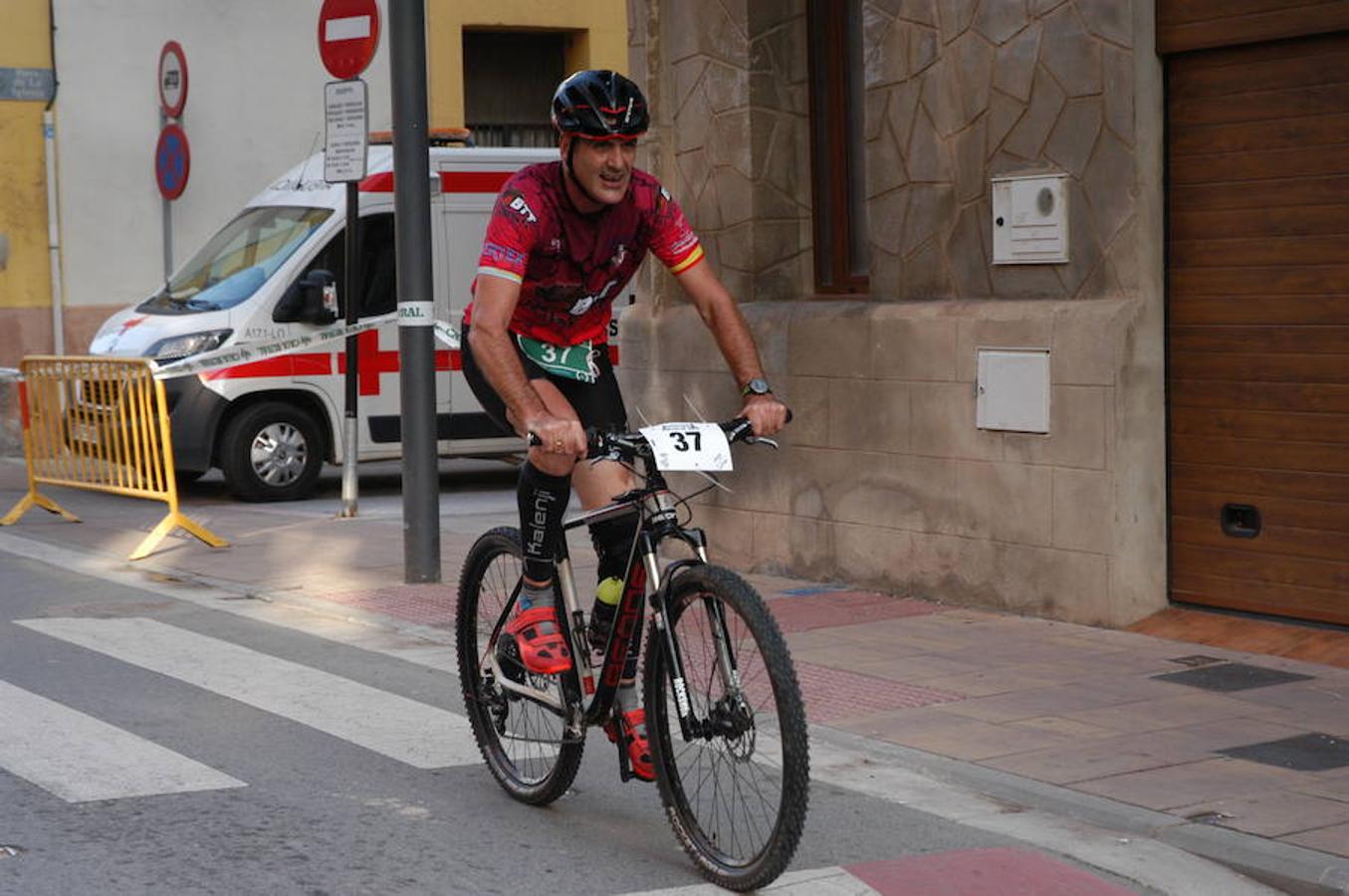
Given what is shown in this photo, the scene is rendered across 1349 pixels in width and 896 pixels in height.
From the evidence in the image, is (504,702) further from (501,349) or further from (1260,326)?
(1260,326)

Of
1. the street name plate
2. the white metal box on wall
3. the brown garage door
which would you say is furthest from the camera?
the street name plate

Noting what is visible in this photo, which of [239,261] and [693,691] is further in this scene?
[239,261]

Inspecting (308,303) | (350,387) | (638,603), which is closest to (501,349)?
(638,603)

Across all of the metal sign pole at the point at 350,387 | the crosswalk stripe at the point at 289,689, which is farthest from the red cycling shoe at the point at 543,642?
the metal sign pole at the point at 350,387

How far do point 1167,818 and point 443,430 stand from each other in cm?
1055

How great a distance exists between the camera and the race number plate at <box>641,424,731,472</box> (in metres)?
5.18

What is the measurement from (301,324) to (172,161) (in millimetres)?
4563

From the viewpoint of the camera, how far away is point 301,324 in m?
15.4

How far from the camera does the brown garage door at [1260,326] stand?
8.38m

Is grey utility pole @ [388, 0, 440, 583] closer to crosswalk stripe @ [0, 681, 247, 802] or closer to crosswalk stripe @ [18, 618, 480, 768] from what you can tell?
crosswalk stripe @ [18, 618, 480, 768]

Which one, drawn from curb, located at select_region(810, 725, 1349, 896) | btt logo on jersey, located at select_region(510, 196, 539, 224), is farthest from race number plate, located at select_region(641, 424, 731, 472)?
curb, located at select_region(810, 725, 1349, 896)

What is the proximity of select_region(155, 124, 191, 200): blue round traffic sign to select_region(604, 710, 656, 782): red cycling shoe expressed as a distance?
14.1 metres

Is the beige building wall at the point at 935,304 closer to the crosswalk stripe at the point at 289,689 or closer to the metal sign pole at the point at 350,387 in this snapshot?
the metal sign pole at the point at 350,387

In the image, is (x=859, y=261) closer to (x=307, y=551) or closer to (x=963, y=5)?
(x=963, y=5)
